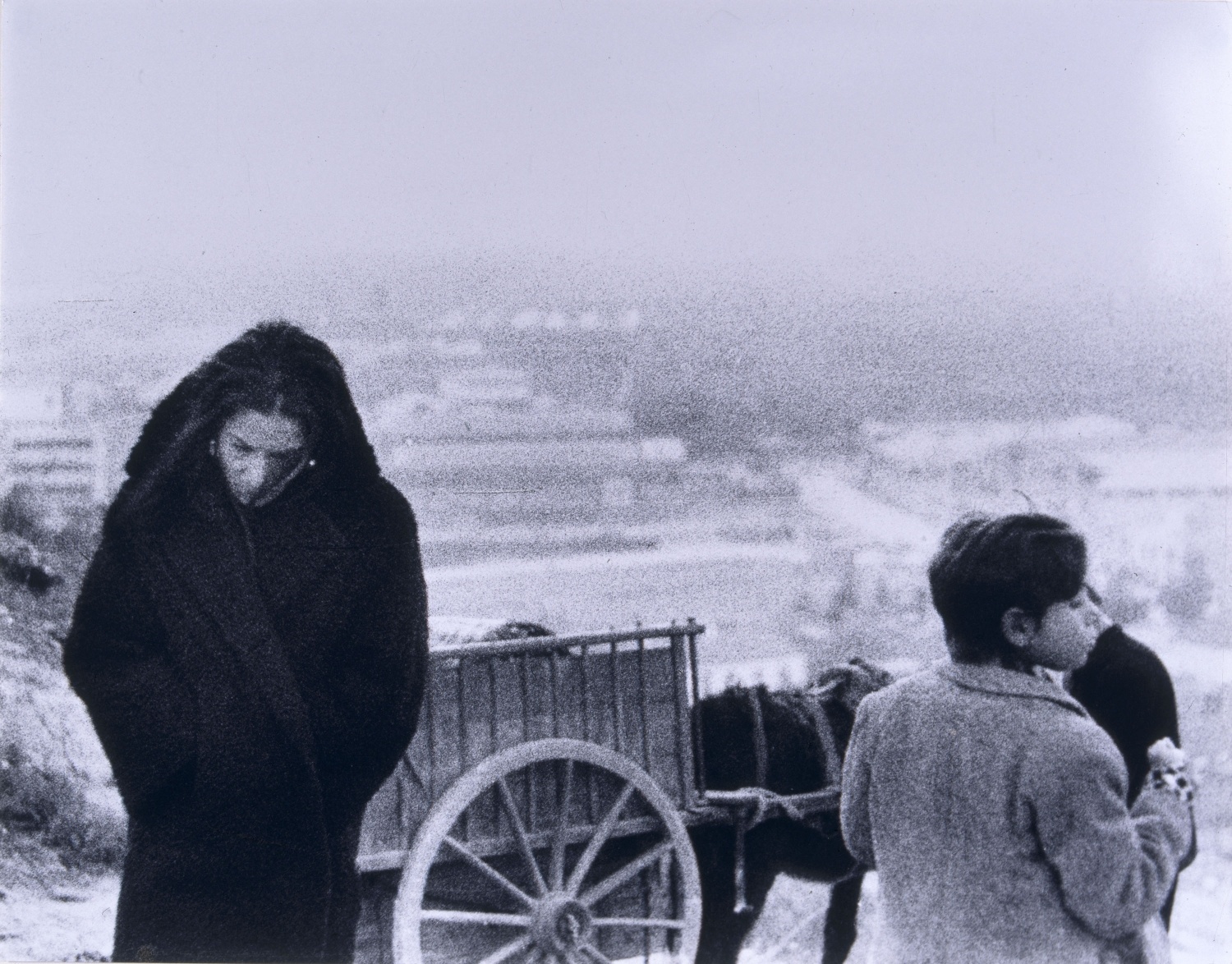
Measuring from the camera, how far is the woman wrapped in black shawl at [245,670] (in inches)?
129

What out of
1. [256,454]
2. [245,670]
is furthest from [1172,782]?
[256,454]

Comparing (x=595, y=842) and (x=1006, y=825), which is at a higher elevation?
(x=1006, y=825)

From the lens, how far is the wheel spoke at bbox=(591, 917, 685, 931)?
3.36 m

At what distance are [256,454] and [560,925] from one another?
58.8 inches

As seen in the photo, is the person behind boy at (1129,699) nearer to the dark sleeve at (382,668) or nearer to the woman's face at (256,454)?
the dark sleeve at (382,668)

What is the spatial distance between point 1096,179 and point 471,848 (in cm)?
264

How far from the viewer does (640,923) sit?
3.40m

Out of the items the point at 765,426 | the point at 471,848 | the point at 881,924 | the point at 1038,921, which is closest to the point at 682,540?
the point at 765,426

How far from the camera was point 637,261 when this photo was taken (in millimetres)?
3643

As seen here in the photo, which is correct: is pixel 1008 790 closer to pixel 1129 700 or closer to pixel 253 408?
pixel 1129 700

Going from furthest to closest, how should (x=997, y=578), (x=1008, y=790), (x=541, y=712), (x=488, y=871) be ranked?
(x=541, y=712)
(x=488, y=871)
(x=997, y=578)
(x=1008, y=790)

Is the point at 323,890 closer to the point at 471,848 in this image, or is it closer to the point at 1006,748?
the point at 471,848

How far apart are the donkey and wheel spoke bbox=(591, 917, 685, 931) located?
15cm

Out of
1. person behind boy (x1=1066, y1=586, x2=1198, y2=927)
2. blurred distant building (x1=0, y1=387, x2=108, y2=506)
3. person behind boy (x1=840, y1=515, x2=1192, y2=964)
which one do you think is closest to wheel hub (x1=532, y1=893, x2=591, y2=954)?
person behind boy (x1=840, y1=515, x2=1192, y2=964)
